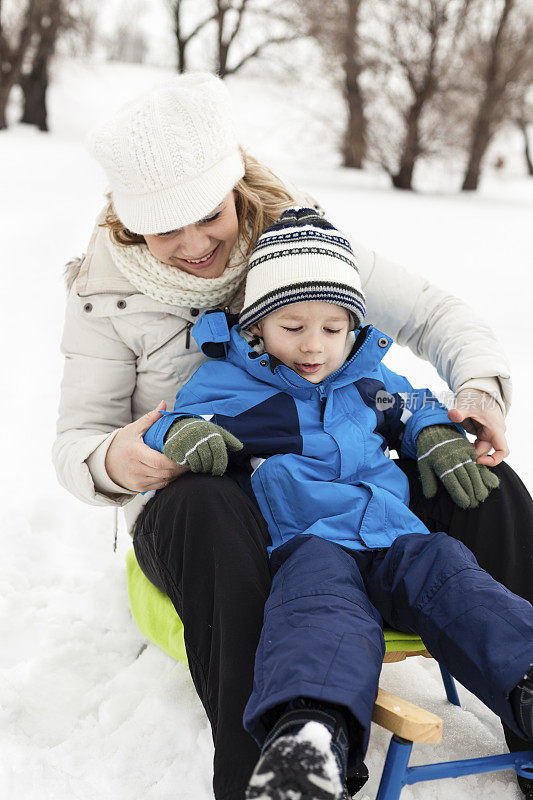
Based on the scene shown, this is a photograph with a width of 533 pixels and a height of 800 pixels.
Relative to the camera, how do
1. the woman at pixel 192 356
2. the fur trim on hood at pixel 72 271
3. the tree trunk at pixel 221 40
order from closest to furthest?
1. the woman at pixel 192 356
2. the fur trim on hood at pixel 72 271
3. the tree trunk at pixel 221 40

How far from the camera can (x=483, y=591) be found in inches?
52.1

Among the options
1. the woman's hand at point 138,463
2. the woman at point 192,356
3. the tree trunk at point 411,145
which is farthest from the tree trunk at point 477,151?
the woman's hand at point 138,463

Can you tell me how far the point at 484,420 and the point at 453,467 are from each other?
14 cm

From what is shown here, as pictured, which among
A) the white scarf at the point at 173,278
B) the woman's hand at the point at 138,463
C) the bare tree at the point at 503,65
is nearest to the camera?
the woman's hand at the point at 138,463

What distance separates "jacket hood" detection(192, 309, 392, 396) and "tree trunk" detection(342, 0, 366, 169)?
1005cm

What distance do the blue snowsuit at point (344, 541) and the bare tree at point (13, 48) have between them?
545 inches

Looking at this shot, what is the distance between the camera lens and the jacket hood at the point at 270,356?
1682mm

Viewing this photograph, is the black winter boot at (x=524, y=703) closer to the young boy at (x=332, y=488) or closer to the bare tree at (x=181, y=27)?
the young boy at (x=332, y=488)

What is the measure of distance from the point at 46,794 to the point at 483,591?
950 millimetres

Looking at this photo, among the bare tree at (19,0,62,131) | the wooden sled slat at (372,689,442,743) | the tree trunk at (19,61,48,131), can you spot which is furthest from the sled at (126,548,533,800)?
the tree trunk at (19,61,48,131)

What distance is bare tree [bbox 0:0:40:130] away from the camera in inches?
527

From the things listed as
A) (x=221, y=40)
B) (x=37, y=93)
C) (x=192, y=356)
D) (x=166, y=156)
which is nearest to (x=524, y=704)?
(x=192, y=356)

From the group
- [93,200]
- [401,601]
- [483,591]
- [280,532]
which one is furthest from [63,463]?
[93,200]

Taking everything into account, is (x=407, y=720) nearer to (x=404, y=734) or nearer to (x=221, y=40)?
(x=404, y=734)
